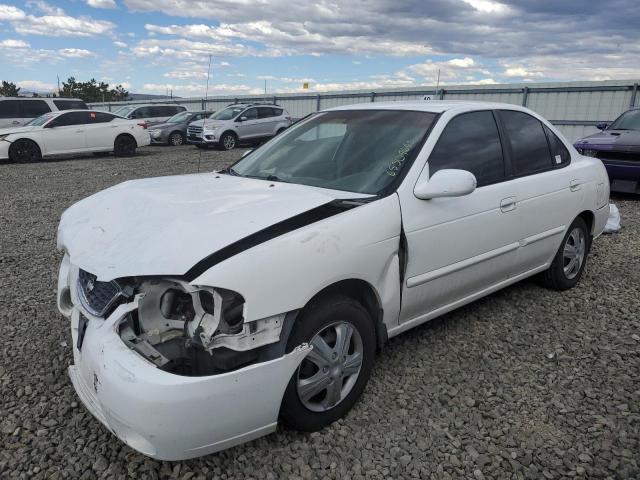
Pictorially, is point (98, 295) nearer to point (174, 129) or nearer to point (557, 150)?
point (557, 150)

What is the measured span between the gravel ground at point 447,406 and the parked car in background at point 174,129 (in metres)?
17.0

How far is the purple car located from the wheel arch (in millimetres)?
7426

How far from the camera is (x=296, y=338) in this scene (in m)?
2.31

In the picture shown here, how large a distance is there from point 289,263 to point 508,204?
77.0 inches

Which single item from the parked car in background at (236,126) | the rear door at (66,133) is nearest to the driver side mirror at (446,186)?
the rear door at (66,133)

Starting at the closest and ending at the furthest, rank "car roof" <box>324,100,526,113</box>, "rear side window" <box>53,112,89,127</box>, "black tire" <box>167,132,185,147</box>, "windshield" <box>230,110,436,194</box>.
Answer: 1. "windshield" <box>230,110,436,194</box>
2. "car roof" <box>324,100,526,113</box>
3. "rear side window" <box>53,112,89,127</box>
4. "black tire" <box>167,132,185,147</box>

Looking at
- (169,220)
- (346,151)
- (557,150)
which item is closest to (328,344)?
(169,220)

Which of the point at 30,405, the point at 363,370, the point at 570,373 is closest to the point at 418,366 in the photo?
the point at 363,370

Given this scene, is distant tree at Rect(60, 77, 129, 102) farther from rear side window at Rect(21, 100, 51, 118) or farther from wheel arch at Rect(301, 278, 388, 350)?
wheel arch at Rect(301, 278, 388, 350)

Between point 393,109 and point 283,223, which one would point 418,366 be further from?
point 393,109

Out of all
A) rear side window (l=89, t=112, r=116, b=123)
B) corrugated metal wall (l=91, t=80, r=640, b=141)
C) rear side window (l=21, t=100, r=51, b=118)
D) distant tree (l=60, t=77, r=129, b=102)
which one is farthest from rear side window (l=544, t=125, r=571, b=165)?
distant tree (l=60, t=77, r=129, b=102)

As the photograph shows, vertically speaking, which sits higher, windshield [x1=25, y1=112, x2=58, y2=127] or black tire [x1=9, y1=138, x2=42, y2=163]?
windshield [x1=25, y1=112, x2=58, y2=127]

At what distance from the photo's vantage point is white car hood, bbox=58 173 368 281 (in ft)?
7.35

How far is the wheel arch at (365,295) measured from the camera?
256 centimetres
